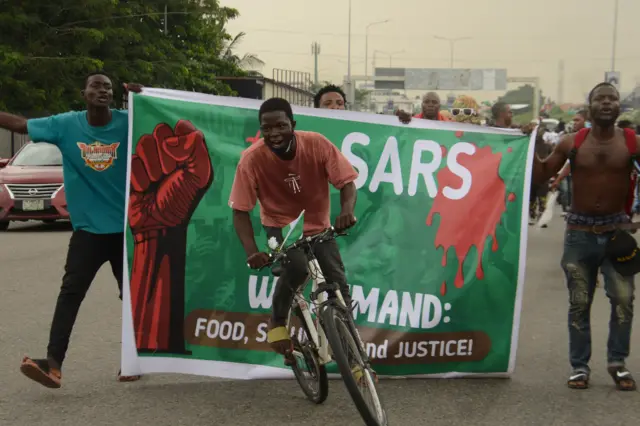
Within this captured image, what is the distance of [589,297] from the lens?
19.4ft

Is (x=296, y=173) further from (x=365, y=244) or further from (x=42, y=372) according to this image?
(x=42, y=372)

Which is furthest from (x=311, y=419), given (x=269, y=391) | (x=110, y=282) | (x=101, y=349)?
(x=110, y=282)

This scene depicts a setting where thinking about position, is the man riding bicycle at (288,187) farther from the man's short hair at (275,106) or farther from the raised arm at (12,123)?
the raised arm at (12,123)

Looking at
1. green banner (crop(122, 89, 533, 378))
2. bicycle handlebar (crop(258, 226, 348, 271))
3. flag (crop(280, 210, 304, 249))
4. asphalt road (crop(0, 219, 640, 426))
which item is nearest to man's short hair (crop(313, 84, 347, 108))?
green banner (crop(122, 89, 533, 378))

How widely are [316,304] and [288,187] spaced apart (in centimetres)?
68

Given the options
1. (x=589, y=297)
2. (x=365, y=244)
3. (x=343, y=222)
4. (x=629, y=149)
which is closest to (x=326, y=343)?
(x=343, y=222)

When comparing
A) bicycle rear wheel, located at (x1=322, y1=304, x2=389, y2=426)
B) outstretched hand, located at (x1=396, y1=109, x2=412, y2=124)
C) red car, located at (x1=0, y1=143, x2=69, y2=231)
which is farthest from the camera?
red car, located at (x1=0, y1=143, x2=69, y2=231)

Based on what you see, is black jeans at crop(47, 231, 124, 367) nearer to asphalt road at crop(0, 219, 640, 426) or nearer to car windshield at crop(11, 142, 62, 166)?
asphalt road at crop(0, 219, 640, 426)

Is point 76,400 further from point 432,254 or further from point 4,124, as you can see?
point 432,254

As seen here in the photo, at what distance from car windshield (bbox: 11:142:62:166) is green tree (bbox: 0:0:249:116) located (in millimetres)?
12268

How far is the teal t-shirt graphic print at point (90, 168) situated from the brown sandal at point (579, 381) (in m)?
2.85

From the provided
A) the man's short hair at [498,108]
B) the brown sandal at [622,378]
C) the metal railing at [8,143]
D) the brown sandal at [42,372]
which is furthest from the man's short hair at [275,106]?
the metal railing at [8,143]

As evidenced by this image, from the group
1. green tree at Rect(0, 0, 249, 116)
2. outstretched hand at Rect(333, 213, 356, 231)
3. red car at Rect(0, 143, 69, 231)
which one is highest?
green tree at Rect(0, 0, 249, 116)

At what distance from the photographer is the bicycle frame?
4.89 m
